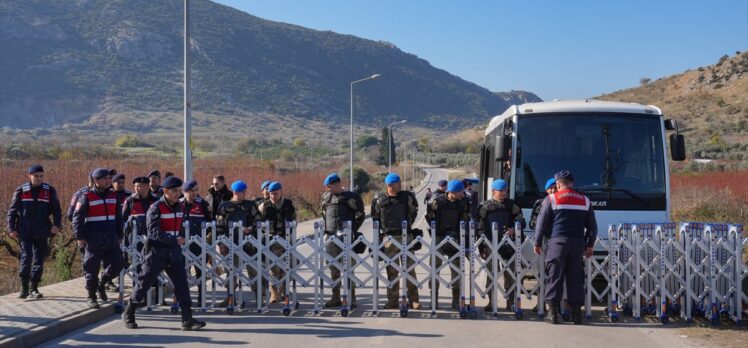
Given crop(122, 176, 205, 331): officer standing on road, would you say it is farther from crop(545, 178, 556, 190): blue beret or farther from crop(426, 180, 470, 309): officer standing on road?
crop(545, 178, 556, 190): blue beret

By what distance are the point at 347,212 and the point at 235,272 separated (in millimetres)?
1781

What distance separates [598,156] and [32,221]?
8.35 m

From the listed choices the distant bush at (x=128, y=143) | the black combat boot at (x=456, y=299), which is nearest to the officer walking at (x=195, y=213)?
the black combat boot at (x=456, y=299)

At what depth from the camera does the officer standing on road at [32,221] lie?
36.4 feet

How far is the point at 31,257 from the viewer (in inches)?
442

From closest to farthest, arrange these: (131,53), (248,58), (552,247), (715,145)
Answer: (552,247) < (715,145) < (131,53) < (248,58)

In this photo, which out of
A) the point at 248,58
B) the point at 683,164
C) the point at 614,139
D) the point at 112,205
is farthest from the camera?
the point at 248,58

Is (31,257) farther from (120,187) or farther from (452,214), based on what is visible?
(452,214)

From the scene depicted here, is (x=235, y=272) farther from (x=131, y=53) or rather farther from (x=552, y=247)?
(x=131, y=53)

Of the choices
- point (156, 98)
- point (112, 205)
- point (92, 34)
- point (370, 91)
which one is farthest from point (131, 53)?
point (112, 205)

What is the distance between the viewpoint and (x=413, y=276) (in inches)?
429

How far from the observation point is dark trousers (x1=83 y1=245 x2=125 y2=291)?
10617 millimetres

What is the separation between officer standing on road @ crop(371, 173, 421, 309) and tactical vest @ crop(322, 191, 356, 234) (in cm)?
39

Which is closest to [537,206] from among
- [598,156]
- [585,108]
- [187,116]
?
[598,156]
